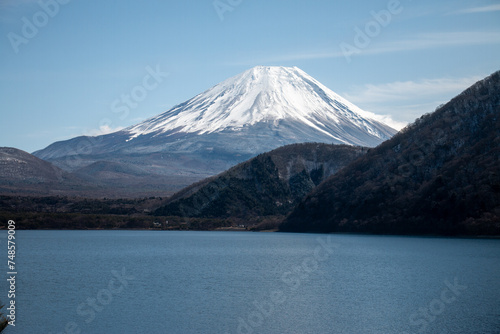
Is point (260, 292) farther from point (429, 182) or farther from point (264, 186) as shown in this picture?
point (264, 186)

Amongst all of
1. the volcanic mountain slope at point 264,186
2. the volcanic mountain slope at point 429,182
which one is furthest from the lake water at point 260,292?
the volcanic mountain slope at point 264,186

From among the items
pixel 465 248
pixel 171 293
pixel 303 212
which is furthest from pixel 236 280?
pixel 303 212

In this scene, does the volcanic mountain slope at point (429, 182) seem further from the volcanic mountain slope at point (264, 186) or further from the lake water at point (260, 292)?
the volcanic mountain slope at point (264, 186)

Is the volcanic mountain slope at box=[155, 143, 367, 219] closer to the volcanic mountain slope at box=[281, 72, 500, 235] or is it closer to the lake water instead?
the volcanic mountain slope at box=[281, 72, 500, 235]

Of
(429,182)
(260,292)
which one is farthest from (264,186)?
(260,292)

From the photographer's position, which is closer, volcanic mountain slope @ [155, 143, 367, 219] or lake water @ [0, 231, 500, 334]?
lake water @ [0, 231, 500, 334]

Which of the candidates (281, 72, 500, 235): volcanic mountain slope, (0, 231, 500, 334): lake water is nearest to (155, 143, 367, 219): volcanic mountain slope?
(281, 72, 500, 235): volcanic mountain slope

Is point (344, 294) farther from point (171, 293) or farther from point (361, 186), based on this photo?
point (361, 186)
